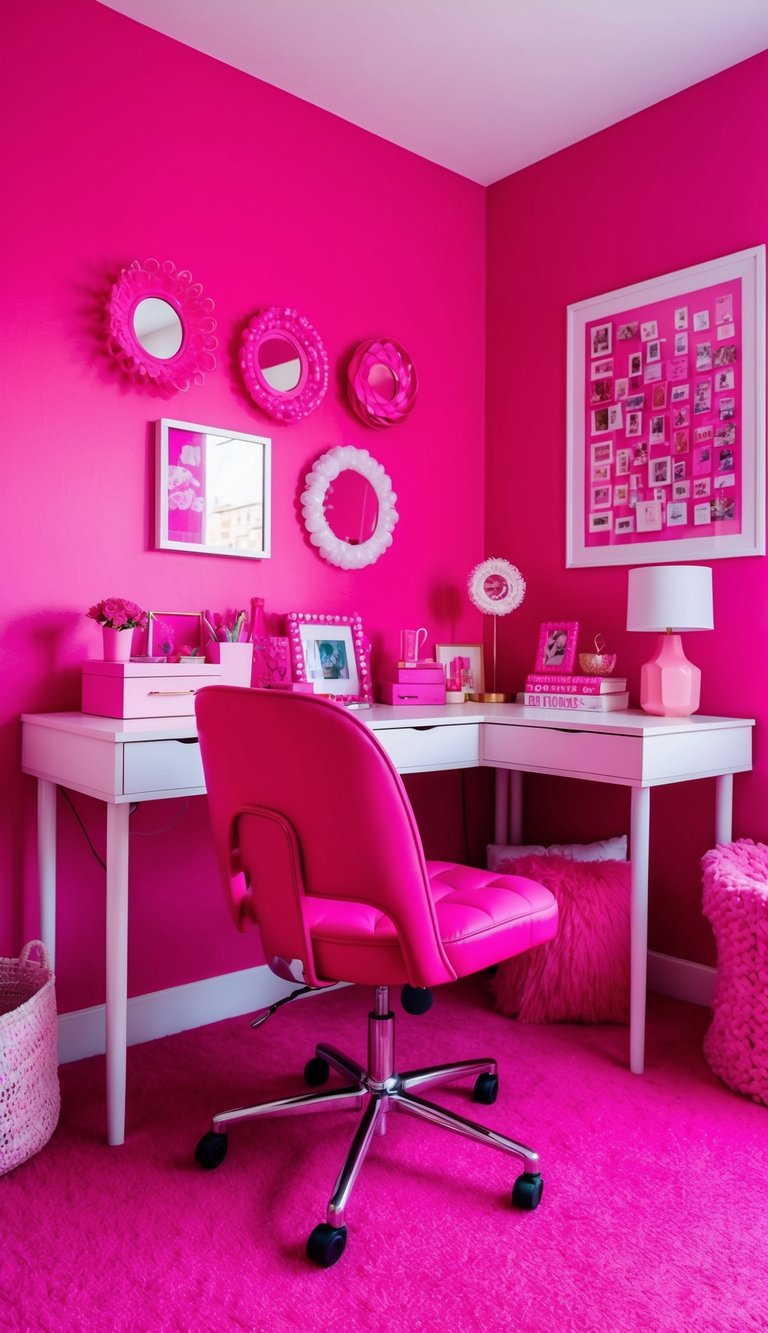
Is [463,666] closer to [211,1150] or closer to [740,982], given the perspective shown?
[740,982]

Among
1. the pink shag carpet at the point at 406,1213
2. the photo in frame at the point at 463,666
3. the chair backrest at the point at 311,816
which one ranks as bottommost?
the pink shag carpet at the point at 406,1213

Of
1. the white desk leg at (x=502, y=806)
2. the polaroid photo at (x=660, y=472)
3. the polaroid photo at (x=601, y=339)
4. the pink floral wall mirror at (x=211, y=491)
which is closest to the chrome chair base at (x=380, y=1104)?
the white desk leg at (x=502, y=806)

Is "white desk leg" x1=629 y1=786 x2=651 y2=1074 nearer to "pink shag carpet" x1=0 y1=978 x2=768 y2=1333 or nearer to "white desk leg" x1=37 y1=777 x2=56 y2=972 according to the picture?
"pink shag carpet" x1=0 y1=978 x2=768 y2=1333

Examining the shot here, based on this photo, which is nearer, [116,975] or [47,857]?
[116,975]

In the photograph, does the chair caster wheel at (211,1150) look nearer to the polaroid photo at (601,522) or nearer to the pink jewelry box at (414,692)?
the pink jewelry box at (414,692)

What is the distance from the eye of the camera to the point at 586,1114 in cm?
202

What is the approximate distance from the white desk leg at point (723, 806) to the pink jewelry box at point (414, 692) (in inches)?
32.8

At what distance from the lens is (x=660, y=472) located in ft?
9.19

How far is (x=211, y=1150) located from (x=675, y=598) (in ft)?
5.46

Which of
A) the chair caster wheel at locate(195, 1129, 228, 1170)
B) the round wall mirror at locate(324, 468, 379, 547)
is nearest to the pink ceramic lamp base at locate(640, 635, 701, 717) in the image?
the round wall mirror at locate(324, 468, 379, 547)

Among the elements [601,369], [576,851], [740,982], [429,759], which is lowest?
[740,982]

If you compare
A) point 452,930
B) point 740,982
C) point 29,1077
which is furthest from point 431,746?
point 29,1077

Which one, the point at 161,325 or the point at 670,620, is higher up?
the point at 161,325

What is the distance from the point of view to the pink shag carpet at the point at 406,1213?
1.44 meters
